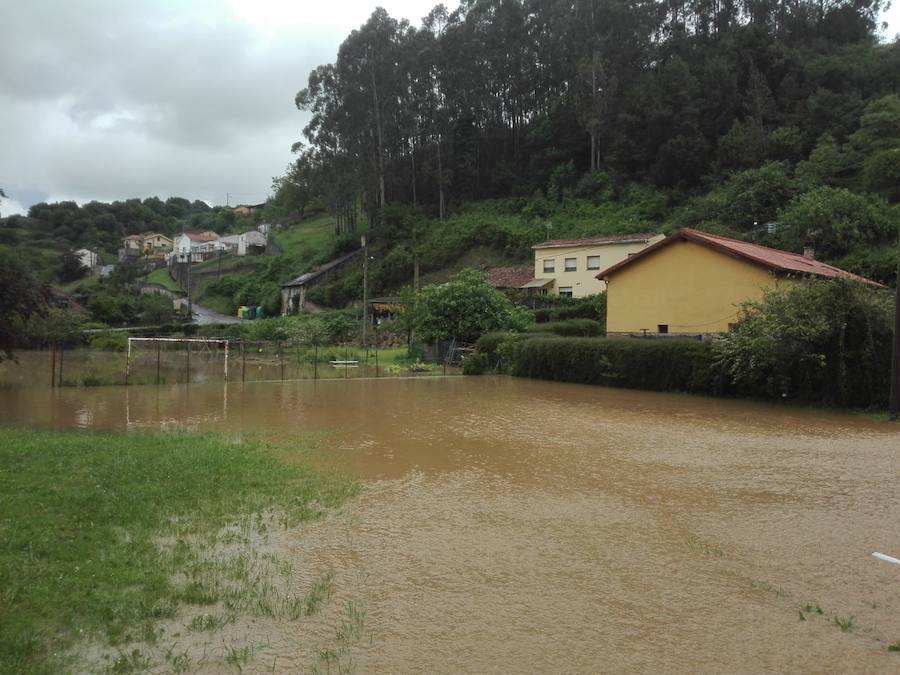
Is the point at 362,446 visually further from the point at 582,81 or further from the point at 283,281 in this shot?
the point at 283,281

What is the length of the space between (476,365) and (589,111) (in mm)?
33656

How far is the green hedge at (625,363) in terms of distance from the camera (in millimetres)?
21547

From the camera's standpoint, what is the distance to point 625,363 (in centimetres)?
2398

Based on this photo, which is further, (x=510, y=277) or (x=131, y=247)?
(x=131, y=247)

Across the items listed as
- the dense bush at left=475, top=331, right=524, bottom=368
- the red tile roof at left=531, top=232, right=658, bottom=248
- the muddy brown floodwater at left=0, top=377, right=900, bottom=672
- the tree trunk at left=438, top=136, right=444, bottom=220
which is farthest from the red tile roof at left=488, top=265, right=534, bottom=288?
the muddy brown floodwater at left=0, top=377, right=900, bottom=672

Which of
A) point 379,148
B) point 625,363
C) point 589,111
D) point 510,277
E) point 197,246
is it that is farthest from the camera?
point 197,246

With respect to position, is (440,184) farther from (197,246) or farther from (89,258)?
(89,258)

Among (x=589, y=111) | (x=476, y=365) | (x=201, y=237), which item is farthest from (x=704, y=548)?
(x=201, y=237)

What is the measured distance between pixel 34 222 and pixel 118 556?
117511mm

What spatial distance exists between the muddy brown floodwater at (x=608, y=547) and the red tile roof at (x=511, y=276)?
109 ft

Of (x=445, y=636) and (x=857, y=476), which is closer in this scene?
(x=445, y=636)

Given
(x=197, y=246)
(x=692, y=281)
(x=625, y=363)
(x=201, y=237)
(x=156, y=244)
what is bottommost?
(x=625, y=363)

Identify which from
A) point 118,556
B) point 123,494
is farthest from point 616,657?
point 123,494

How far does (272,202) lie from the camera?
105250 millimetres
